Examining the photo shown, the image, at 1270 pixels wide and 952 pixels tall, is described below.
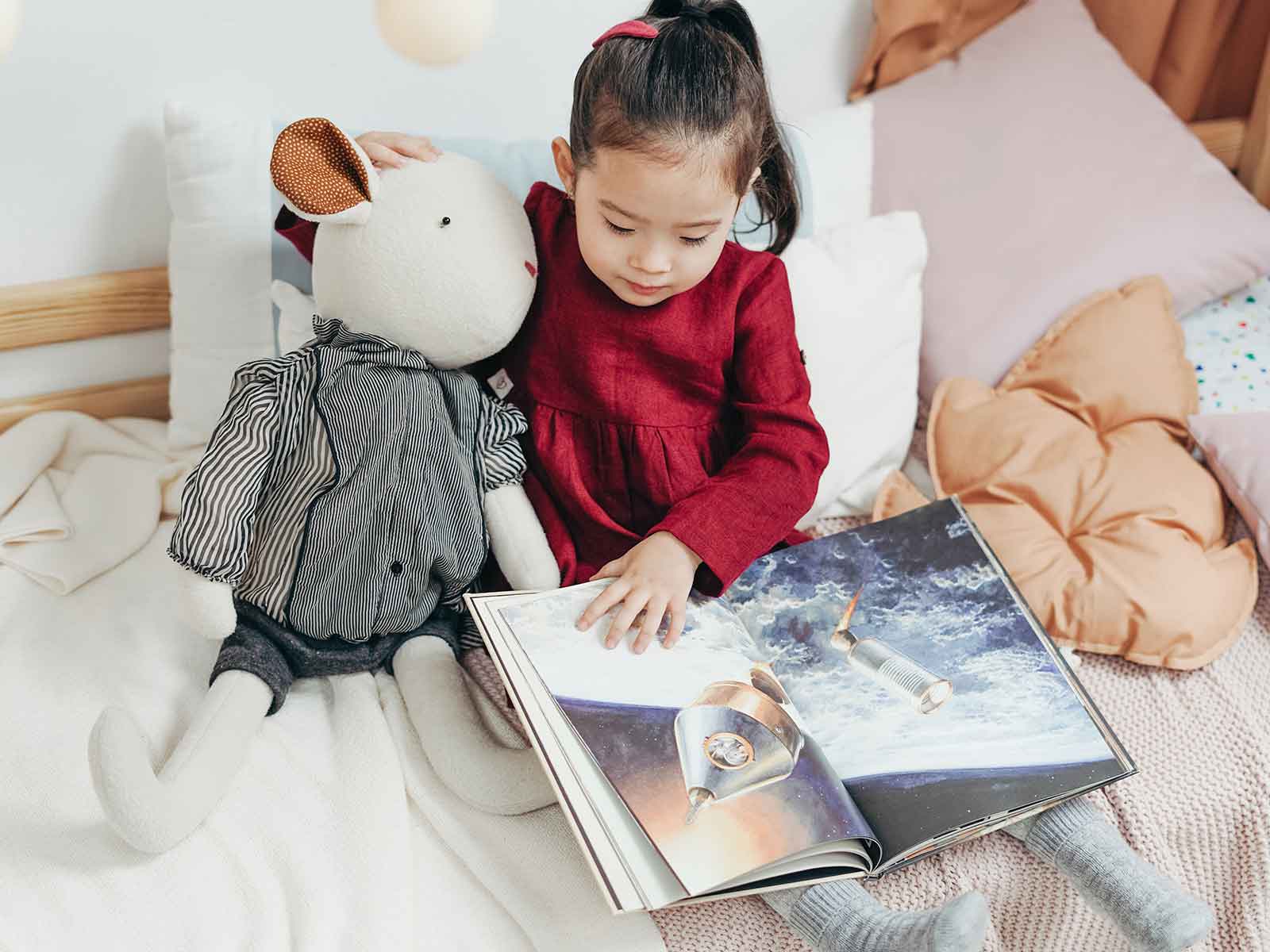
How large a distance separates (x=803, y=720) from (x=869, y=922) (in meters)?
0.16

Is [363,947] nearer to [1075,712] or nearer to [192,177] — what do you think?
[1075,712]

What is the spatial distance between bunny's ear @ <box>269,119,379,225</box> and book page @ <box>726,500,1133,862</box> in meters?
0.45

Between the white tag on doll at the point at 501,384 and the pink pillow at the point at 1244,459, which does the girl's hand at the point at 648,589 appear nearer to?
the white tag on doll at the point at 501,384

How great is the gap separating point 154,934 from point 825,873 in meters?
0.47

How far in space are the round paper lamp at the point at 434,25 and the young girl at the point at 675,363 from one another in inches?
3.9

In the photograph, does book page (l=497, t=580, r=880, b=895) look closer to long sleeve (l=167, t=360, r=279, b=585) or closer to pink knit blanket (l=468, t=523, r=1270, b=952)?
pink knit blanket (l=468, t=523, r=1270, b=952)

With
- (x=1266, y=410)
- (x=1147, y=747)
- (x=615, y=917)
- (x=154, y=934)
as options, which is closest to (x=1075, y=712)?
Answer: (x=1147, y=747)

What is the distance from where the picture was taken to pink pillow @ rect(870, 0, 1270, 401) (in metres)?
1.33

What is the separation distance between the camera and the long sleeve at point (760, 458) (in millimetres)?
959

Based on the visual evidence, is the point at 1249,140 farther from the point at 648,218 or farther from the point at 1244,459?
the point at 648,218

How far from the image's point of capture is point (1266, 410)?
1.24m

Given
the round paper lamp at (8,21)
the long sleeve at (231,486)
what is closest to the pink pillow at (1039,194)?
the long sleeve at (231,486)

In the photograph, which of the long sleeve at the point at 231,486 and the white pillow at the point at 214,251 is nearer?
the long sleeve at the point at 231,486

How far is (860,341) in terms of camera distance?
122 centimetres
